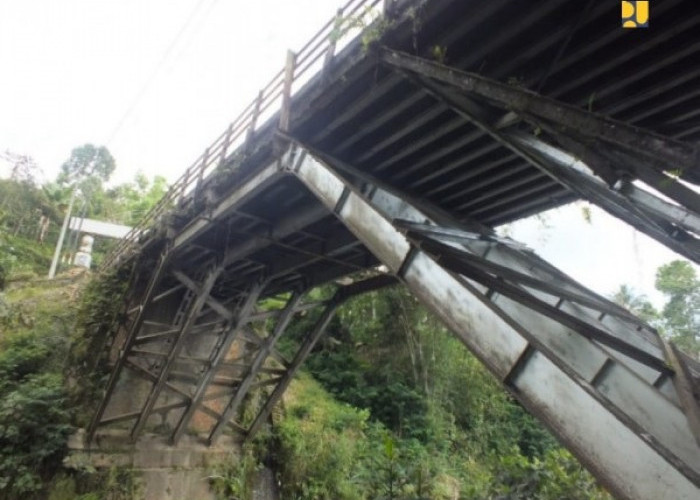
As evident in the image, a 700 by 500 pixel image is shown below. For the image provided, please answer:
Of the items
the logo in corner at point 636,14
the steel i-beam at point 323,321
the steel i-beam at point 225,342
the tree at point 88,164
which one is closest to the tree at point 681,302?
the steel i-beam at point 323,321

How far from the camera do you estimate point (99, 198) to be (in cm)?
3294

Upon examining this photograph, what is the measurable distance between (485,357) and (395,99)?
114 inches

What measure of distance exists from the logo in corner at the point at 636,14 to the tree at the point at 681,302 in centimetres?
2475

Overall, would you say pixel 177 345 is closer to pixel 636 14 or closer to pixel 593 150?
pixel 593 150

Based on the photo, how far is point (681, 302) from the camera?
948 inches

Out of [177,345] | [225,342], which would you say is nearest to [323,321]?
[225,342]

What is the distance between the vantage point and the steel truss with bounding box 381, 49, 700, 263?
2520 millimetres

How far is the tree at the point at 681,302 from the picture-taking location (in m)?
22.5

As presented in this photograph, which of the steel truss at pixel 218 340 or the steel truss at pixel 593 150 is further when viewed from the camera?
the steel truss at pixel 218 340

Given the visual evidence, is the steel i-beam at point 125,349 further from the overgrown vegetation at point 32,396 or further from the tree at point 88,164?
the tree at point 88,164

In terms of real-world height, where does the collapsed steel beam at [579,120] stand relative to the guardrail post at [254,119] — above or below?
above

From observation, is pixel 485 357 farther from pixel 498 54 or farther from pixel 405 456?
pixel 405 456

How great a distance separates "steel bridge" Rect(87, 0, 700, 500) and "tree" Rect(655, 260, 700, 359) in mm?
22978

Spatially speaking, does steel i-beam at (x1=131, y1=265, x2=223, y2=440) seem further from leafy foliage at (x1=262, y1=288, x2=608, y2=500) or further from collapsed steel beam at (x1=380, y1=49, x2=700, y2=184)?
collapsed steel beam at (x1=380, y1=49, x2=700, y2=184)
